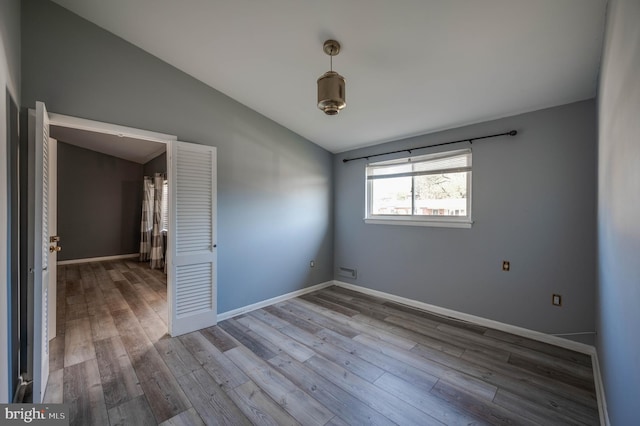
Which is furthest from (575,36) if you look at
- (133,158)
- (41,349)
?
(133,158)

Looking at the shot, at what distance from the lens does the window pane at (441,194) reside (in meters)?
3.27

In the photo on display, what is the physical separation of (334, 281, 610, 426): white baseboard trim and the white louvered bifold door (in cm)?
237

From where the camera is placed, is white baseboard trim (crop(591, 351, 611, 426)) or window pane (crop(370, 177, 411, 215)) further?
window pane (crop(370, 177, 411, 215))

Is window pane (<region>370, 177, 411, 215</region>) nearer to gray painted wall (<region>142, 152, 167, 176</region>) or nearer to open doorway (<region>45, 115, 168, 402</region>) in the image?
open doorway (<region>45, 115, 168, 402</region>)

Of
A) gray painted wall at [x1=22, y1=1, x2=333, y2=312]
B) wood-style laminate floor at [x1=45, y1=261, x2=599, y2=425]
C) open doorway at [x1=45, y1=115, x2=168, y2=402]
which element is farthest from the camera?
open doorway at [x1=45, y1=115, x2=168, y2=402]

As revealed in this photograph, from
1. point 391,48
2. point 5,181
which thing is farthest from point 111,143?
point 391,48

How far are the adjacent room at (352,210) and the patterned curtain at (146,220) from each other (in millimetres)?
2337

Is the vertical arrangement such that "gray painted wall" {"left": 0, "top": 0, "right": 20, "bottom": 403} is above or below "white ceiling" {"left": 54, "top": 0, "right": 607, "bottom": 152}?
below

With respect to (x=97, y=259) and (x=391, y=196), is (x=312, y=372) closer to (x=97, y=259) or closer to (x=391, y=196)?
(x=391, y=196)

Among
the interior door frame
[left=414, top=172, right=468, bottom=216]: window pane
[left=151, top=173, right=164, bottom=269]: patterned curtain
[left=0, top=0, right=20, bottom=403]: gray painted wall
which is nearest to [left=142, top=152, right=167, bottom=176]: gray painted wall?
[left=151, top=173, right=164, bottom=269]: patterned curtain

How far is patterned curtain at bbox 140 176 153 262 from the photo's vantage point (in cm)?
660

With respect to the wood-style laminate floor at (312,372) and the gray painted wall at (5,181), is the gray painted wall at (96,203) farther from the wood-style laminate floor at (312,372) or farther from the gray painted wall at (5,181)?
the gray painted wall at (5,181)

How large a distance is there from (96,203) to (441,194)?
309 inches

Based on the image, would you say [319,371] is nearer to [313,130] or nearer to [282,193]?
[282,193]
